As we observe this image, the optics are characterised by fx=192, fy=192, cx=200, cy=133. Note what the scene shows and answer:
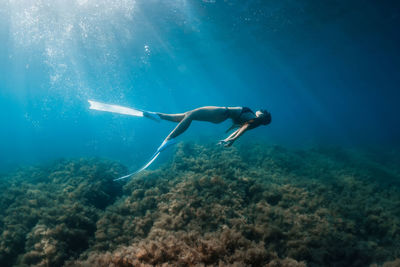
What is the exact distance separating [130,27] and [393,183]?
2731 centimetres

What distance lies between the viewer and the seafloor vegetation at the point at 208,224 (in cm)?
373

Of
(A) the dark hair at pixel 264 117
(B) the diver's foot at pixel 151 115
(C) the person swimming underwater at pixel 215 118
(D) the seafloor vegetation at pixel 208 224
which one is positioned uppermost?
(B) the diver's foot at pixel 151 115

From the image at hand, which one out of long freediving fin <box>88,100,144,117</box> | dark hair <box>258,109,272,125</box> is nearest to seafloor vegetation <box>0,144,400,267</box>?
dark hair <box>258,109,272,125</box>

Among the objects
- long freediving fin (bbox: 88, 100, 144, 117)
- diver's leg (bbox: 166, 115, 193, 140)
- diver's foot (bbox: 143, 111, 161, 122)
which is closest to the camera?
diver's leg (bbox: 166, 115, 193, 140)

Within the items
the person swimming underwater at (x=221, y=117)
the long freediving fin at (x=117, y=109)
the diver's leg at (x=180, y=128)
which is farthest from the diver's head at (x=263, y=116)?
the long freediving fin at (x=117, y=109)

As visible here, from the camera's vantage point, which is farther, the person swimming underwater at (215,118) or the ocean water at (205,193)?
the person swimming underwater at (215,118)

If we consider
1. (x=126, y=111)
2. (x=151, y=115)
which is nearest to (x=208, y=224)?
(x=151, y=115)

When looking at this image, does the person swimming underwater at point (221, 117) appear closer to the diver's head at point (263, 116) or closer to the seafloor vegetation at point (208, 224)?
the diver's head at point (263, 116)

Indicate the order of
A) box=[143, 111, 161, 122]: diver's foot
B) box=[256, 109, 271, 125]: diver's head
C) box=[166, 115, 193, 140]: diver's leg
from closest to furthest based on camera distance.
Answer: box=[166, 115, 193, 140]: diver's leg → box=[256, 109, 271, 125]: diver's head → box=[143, 111, 161, 122]: diver's foot

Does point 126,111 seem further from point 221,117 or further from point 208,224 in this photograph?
point 208,224

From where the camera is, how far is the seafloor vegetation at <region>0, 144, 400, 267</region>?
3.73m

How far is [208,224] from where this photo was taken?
194 inches

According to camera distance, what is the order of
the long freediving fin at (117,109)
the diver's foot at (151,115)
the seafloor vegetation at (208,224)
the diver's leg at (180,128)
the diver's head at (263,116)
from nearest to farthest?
the seafloor vegetation at (208,224), the diver's leg at (180,128), the diver's head at (263,116), the diver's foot at (151,115), the long freediving fin at (117,109)

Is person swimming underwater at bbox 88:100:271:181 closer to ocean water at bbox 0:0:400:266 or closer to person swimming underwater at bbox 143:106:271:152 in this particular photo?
person swimming underwater at bbox 143:106:271:152
